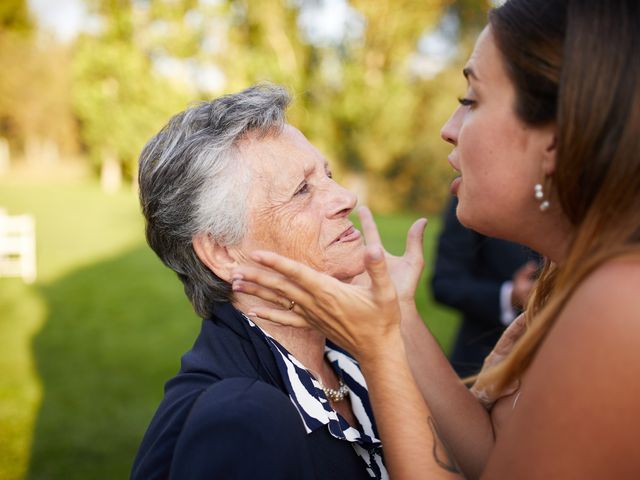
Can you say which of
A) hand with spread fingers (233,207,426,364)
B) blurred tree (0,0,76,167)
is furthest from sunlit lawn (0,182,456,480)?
blurred tree (0,0,76,167)

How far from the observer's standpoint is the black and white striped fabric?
1.84 metres

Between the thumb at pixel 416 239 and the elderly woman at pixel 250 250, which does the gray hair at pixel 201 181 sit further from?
the thumb at pixel 416 239

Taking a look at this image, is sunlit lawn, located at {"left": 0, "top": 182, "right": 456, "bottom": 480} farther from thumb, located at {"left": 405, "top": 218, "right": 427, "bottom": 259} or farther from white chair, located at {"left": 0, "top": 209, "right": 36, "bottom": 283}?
thumb, located at {"left": 405, "top": 218, "right": 427, "bottom": 259}

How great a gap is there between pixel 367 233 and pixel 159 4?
33.5m

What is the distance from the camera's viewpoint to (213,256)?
7.04 feet

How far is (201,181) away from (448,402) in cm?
113

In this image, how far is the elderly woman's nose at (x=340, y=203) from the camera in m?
2.23

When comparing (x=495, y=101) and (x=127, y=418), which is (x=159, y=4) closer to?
(x=127, y=418)

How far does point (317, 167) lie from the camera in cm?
232

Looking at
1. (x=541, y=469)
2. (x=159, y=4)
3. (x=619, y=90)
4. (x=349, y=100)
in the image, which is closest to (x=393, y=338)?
(x=541, y=469)

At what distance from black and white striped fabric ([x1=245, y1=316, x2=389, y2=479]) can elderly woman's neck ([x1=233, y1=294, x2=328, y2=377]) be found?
0.10m

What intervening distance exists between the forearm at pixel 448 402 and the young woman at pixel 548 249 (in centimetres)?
32

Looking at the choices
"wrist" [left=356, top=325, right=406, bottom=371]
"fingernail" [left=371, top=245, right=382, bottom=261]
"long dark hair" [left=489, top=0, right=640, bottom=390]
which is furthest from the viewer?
"wrist" [left=356, top=325, right=406, bottom=371]

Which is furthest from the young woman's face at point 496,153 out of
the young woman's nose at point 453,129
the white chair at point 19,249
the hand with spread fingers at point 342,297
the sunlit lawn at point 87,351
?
the white chair at point 19,249
